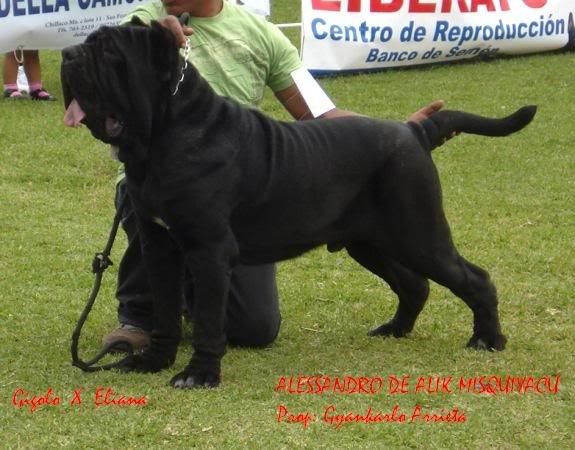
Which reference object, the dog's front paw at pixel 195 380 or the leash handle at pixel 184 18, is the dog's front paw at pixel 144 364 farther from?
the leash handle at pixel 184 18

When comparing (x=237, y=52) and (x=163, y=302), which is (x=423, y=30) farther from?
(x=163, y=302)

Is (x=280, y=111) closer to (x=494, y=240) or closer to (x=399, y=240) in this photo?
(x=494, y=240)

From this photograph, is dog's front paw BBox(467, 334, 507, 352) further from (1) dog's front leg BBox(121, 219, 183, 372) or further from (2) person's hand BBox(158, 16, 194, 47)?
(2) person's hand BBox(158, 16, 194, 47)

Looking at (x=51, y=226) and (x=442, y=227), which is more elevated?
(x=442, y=227)

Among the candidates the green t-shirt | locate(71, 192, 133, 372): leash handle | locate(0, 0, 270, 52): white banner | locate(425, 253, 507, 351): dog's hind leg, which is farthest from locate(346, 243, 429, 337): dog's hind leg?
locate(0, 0, 270, 52): white banner

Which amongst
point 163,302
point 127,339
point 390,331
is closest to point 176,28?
point 163,302

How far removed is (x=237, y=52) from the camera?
489cm

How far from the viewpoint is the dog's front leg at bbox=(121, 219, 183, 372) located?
447 cm

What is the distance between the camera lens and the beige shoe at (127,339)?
4891 millimetres

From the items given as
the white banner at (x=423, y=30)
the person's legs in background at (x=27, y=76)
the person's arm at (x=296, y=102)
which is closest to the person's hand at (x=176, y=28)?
the person's arm at (x=296, y=102)

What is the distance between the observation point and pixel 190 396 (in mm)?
4203

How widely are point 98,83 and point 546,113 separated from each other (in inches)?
275

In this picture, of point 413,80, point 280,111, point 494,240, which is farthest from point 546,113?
point 494,240

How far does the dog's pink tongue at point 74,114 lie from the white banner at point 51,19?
6860 millimetres
